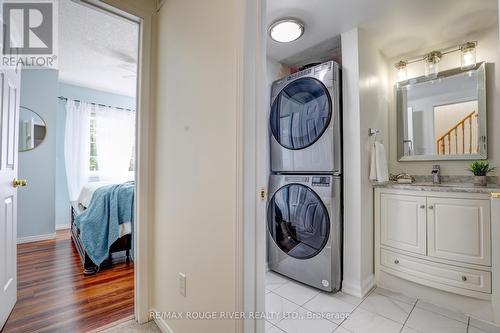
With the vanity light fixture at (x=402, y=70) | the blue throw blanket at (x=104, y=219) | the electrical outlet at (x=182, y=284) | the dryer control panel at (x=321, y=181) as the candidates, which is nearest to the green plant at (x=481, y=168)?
the vanity light fixture at (x=402, y=70)

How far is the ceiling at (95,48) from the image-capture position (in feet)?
7.06

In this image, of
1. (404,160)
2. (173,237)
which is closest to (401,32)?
(404,160)

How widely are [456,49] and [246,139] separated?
2.36 meters

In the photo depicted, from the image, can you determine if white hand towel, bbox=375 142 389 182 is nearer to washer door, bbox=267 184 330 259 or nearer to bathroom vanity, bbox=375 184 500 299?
bathroom vanity, bbox=375 184 500 299

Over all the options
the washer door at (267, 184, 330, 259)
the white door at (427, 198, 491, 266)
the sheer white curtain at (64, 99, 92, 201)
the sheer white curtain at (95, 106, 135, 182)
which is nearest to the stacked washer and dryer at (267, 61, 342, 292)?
the washer door at (267, 184, 330, 259)

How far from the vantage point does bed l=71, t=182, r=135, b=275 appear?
219cm

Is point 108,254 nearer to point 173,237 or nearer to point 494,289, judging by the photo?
point 173,237

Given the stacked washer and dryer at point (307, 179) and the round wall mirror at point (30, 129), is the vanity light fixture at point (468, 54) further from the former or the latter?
the round wall mirror at point (30, 129)

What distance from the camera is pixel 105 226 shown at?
2.25m

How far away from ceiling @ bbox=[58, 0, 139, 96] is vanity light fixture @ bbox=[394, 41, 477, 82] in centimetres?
244

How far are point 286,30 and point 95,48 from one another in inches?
89.2

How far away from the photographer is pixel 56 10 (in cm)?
204

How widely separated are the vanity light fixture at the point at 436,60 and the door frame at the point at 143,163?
233 cm

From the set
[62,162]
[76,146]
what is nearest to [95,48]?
[76,146]
